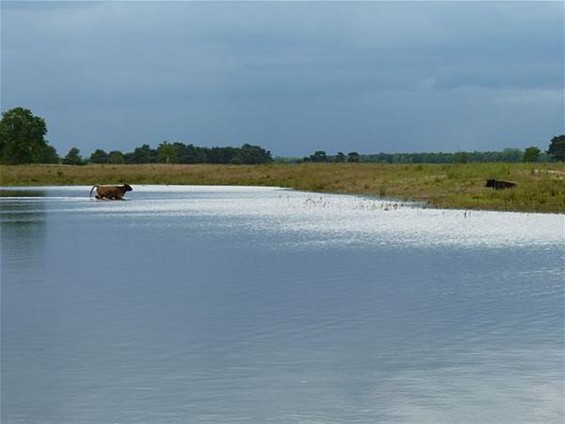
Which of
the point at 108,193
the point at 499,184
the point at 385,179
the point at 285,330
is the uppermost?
the point at 499,184

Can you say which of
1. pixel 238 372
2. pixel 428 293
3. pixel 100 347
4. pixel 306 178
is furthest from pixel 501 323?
pixel 306 178

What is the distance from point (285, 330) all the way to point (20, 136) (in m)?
123

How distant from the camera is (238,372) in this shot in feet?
39.6

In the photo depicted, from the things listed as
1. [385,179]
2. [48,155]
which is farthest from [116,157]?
[385,179]

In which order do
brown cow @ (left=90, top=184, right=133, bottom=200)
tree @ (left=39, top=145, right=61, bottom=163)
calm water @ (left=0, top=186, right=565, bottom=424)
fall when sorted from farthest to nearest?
tree @ (left=39, top=145, right=61, bottom=163) → brown cow @ (left=90, top=184, right=133, bottom=200) → calm water @ (left=0, top=186, right=565, bottom=424)

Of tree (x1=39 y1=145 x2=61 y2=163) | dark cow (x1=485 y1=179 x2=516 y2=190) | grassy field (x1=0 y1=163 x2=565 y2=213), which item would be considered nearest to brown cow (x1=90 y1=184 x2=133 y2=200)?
grassy field (x1=0 y1=163 x2=565 y2=213)

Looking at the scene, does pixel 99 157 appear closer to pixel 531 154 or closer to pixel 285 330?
pixel 531 154

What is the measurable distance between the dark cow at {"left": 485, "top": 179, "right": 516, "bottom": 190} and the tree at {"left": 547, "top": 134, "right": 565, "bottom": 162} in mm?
101977

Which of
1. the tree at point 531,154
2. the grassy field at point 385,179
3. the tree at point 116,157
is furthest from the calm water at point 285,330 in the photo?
the tree at point 116,157

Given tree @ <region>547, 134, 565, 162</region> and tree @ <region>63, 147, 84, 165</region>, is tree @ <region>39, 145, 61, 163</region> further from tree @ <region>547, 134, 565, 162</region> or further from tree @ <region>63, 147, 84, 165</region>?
tree @ <region>547, 134, 565, 162</region>

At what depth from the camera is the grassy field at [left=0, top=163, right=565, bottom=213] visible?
47.7 metres

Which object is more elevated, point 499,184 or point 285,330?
point 499,184

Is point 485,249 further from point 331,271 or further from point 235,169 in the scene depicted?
point 235,169

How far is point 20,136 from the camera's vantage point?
131500 mm
